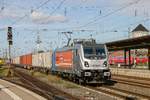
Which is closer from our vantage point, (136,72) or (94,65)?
(94,65)

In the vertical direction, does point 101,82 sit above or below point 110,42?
below

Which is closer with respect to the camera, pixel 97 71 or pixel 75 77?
pixel 97 71

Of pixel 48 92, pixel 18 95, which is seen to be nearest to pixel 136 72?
pixel 48 92

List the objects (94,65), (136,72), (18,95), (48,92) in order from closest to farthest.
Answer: (18,95), (48,92), (94,65), (136,72)

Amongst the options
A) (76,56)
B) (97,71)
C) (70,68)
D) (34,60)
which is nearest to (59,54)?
(70,68)

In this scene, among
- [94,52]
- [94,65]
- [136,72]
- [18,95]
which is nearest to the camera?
[18,95]

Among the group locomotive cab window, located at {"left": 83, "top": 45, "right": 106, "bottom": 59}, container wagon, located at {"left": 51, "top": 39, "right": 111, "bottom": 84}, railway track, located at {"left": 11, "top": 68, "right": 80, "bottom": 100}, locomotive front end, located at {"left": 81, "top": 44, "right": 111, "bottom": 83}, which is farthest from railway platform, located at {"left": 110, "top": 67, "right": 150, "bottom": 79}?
Answer: railway track, located at {"left": 11, "top": 68, "right": 80, "bottom": 100}

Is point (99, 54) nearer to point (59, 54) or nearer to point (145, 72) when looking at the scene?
point (59, 54)

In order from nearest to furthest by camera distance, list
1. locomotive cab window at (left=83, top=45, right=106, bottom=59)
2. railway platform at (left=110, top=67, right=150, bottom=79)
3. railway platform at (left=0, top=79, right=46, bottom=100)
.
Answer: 1. railway platform at (left=0, top=79, right=46, bottom=100)
2. locomotive cab window at (left=83, top=45, right=106, bottom=59)
3. railway platform at (left=110, top=67, right=150, bottom=79)

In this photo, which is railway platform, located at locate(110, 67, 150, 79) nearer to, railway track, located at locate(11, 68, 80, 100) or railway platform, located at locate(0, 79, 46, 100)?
railway track, located at locate(11, 68, 80, 100)

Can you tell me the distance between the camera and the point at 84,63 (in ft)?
82.9

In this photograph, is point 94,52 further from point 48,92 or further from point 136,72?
point 136,72

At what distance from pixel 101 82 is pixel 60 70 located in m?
9.39

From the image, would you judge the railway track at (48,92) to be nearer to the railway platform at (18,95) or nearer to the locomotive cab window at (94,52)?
the railway platform at (18,95)
